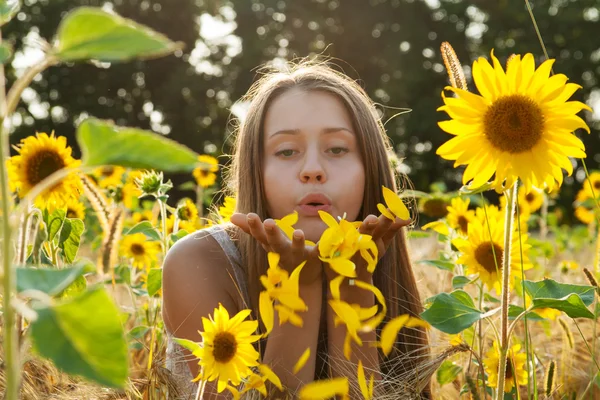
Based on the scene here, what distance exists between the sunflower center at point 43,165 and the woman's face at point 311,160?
59 cm

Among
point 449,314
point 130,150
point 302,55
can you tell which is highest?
point 302,55

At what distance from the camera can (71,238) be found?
1.36 m


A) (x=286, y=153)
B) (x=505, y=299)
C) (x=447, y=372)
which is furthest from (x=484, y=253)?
(x=505, y=299)

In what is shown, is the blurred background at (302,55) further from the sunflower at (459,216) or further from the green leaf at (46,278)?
the green leaf at (46,278)

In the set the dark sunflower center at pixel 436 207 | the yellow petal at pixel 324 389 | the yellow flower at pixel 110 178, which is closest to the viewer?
the yellow petal at pixel 324 389

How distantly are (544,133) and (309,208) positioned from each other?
667 mm

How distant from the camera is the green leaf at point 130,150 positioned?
1.32 feet

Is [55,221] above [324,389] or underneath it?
above

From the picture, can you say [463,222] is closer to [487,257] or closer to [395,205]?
[487,257]

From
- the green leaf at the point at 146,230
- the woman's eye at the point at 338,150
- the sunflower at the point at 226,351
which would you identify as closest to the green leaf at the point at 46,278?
the sunflower at the point at 226,351

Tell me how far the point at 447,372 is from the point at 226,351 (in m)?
0.85

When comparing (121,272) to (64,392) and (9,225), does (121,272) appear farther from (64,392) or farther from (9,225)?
(9,225)

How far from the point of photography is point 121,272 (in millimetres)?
2189

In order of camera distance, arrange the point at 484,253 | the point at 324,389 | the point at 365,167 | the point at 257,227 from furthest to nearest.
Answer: the point at 365,167 → the point at 484,253 → the point at 257,227 → the point at 324,389
